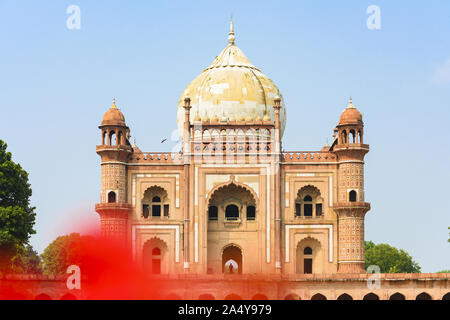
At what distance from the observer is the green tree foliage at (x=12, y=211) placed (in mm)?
66062

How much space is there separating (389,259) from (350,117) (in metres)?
37.4

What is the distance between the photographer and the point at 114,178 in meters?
70.2

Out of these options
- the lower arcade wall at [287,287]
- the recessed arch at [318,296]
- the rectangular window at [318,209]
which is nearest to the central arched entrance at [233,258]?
the rectangular window at [318,209]

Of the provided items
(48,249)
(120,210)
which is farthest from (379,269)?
(120,210)

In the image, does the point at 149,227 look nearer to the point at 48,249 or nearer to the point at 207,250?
the point at 207,250

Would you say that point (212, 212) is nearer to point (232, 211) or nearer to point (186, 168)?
point (232, 211)

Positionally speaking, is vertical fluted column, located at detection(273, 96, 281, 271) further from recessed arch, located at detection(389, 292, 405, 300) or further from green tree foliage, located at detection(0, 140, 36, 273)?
green tree foliage, located at detection(0, 140, 36, 273)

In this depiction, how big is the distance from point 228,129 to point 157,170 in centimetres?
561

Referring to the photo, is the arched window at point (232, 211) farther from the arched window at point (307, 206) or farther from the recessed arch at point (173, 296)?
the recessed arch at point (173, 296)

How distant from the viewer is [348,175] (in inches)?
2753

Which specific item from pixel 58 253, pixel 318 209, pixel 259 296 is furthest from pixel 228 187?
pixel 58 253

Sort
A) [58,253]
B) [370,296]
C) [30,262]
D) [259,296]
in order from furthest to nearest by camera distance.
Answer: [30,262], [58,253], [370,296], [259,296]

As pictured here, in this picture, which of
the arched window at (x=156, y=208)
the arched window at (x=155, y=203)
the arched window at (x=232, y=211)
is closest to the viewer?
the arched window at (x=155, y=203)

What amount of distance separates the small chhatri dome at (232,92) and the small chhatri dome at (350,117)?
19.6ft
